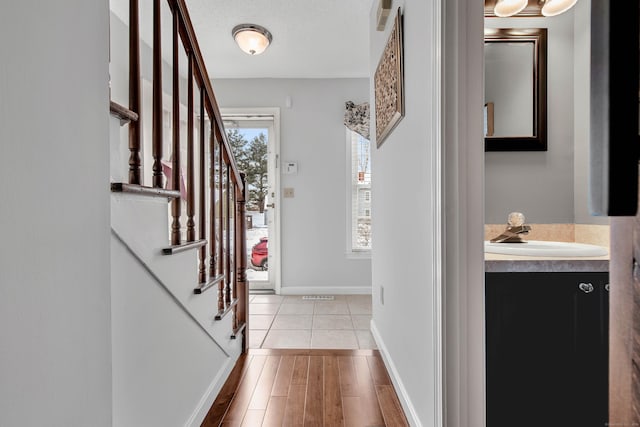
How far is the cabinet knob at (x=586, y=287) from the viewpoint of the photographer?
3.94 feet

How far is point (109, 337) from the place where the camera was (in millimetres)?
844

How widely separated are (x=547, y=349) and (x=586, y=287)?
24cm

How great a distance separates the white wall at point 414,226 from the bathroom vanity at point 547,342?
22cm

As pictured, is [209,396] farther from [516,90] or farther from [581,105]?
[581,105]

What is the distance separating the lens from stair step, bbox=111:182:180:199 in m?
1.00

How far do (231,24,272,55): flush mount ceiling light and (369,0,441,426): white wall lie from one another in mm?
1267

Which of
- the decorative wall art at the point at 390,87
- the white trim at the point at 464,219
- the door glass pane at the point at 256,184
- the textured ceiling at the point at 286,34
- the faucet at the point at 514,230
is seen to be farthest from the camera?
the door glass pane at the point at 256,184

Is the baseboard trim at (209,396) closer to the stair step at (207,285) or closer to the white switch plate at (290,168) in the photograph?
the stair step at (207,285)

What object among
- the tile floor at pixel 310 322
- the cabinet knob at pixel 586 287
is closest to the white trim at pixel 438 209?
the cabinet knob at pixel 586 287

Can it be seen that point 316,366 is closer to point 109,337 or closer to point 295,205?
point 109,337

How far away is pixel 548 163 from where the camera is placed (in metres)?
1.85

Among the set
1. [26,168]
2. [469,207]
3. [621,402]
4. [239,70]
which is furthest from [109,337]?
[239,70]

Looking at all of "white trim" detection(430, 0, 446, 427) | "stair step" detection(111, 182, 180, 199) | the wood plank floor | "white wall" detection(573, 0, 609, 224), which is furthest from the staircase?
"white wall" detection(573, 0, 609, 224)

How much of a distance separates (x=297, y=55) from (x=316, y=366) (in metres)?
2.84
